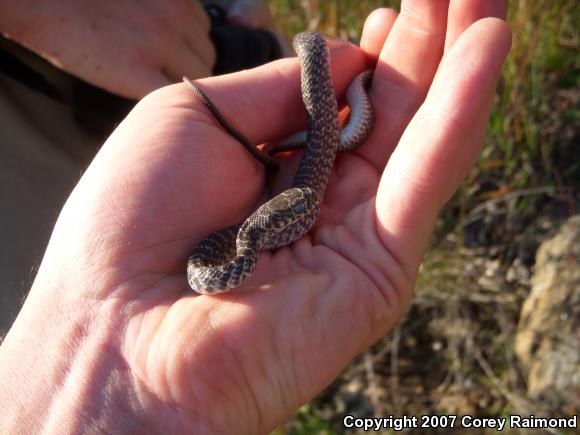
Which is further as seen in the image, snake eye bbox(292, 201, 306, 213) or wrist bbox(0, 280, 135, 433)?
snake eye bbox(292, 201, 306, 213)

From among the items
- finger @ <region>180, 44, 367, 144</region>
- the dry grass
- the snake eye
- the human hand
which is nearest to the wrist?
the snake eye

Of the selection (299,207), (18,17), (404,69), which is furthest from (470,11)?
(18,17)

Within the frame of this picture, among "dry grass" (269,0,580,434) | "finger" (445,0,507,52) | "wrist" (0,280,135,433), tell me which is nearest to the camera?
Result: "wrist" (0,280,135,433)

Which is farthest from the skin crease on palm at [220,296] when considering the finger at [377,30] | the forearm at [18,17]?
the forearm at [18,17]

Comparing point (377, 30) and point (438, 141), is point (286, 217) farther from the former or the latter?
point (377, 30)

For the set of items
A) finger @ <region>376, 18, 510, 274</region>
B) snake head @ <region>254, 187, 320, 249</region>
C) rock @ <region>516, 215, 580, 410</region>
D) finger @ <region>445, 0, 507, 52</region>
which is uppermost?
finger @ <region>445, 0, 507, 52</region>

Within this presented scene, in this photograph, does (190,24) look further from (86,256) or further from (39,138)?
(86,256)

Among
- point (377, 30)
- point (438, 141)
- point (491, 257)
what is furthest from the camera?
point (491, 257)

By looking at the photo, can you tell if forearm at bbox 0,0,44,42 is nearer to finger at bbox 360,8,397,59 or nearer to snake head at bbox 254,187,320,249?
snake head at bbox 254,187,320,249
